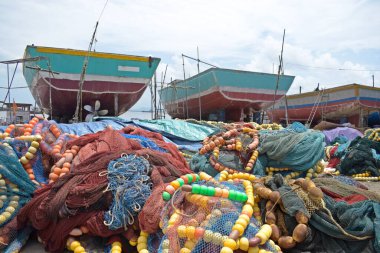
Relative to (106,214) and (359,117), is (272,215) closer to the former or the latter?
(106,214)

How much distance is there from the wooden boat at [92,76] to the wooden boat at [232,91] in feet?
6.73

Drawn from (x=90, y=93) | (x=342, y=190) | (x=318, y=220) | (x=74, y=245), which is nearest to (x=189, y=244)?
(x=318, y=220)

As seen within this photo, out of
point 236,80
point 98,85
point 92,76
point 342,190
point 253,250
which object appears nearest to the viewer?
point 253,250

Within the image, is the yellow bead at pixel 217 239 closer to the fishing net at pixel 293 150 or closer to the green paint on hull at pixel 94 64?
the fishing net at pixel 293 150

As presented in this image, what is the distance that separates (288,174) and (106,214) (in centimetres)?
261

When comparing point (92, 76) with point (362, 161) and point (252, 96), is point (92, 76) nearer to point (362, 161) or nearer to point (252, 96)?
point (252, 96)

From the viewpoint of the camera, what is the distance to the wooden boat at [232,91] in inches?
800

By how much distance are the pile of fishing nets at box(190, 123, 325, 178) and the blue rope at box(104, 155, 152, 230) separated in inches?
59.2

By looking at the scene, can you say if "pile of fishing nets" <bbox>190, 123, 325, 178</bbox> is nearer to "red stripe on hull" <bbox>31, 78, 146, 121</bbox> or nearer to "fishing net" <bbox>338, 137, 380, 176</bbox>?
"fishing net" <bbox>338, 137, 380, 176</bbox>

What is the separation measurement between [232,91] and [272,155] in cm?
1664

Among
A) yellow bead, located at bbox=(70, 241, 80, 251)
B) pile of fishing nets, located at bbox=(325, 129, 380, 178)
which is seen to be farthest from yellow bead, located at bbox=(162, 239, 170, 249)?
pile of fishing nets, located at bbox=(325, 129, 380, 178)

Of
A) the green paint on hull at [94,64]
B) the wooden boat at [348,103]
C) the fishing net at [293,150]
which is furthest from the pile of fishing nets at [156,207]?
the wooden boat at [348,103]

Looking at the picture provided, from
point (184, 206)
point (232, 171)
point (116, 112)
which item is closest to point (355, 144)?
point (232, 171)

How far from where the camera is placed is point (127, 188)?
284 cm
